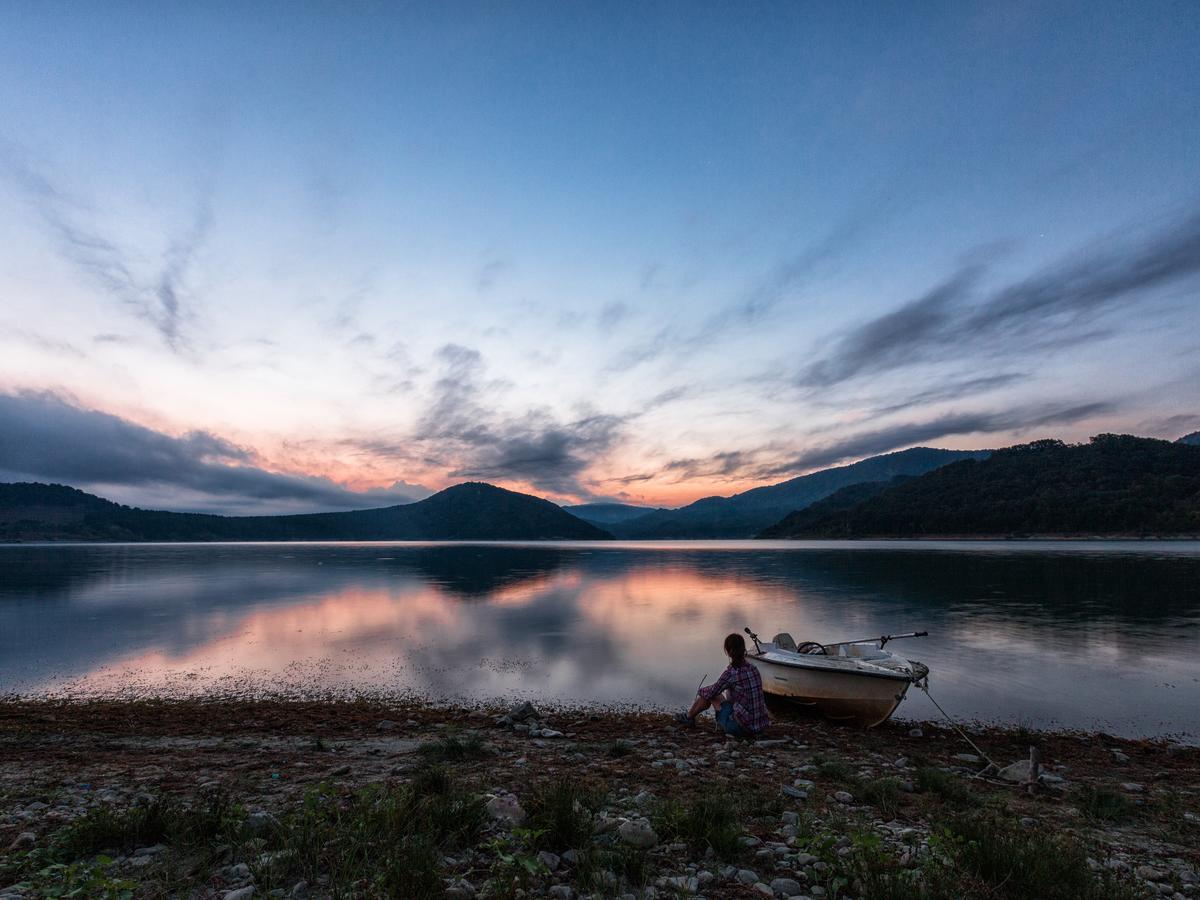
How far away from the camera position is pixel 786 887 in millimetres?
6020

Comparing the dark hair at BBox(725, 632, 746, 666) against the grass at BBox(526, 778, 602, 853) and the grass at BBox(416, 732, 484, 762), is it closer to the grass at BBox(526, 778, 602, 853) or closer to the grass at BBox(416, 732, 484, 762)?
the grass at BBox(416, 732, 484, 762)

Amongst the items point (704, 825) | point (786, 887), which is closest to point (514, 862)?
point (704, 825)

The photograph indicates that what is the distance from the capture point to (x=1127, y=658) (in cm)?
2620

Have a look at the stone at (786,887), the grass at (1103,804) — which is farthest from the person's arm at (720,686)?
the stone at (786,887)

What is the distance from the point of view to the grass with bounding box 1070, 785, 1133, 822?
9.03 metres

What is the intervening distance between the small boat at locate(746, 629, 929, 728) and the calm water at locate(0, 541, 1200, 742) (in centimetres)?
293

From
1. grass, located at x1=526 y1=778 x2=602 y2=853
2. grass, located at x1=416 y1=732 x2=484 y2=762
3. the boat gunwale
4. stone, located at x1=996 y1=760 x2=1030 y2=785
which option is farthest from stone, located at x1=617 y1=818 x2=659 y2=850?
the boat gunwale

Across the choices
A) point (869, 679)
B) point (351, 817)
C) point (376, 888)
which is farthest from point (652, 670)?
point (376, 888)

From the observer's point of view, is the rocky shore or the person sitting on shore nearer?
the rocky shore

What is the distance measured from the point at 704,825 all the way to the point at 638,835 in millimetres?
916

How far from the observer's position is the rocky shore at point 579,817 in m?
5.85

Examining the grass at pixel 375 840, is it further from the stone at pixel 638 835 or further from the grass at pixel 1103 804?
the grass at pixel 1103 804

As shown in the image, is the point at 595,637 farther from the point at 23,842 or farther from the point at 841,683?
the point at 23,842

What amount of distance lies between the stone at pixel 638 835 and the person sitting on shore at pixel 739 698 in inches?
297
